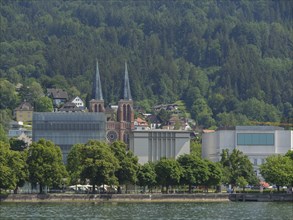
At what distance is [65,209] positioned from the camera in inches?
4779

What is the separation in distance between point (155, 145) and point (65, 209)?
61.5 metres

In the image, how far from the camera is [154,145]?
18212 cm

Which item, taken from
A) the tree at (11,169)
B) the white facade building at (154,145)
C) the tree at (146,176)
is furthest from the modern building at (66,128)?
the tree at (11,169)

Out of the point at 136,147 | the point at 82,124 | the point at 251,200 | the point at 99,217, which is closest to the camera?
the point at 99,217

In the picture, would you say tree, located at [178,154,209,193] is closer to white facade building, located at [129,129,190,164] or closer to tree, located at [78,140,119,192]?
tree, located at [78,140,119,192]

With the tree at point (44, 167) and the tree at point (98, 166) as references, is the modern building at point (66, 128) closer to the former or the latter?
the tree at point (98, 166)

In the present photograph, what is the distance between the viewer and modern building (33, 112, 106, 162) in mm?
195375

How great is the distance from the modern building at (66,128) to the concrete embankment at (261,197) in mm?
50154

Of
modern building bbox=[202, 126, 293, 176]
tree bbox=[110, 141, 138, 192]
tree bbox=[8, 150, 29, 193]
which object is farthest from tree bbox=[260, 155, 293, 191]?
modern building bbox=[202, 126, 293, 176]

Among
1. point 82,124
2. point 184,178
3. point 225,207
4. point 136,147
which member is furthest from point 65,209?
point 82,124

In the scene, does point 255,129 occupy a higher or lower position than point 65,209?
higher

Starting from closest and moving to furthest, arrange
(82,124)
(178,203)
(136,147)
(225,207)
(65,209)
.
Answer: (65,209), (225,207), (178,203), (136,147), (82,124)

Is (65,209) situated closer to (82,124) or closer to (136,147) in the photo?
(136,147)

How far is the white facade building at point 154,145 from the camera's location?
595 feet
